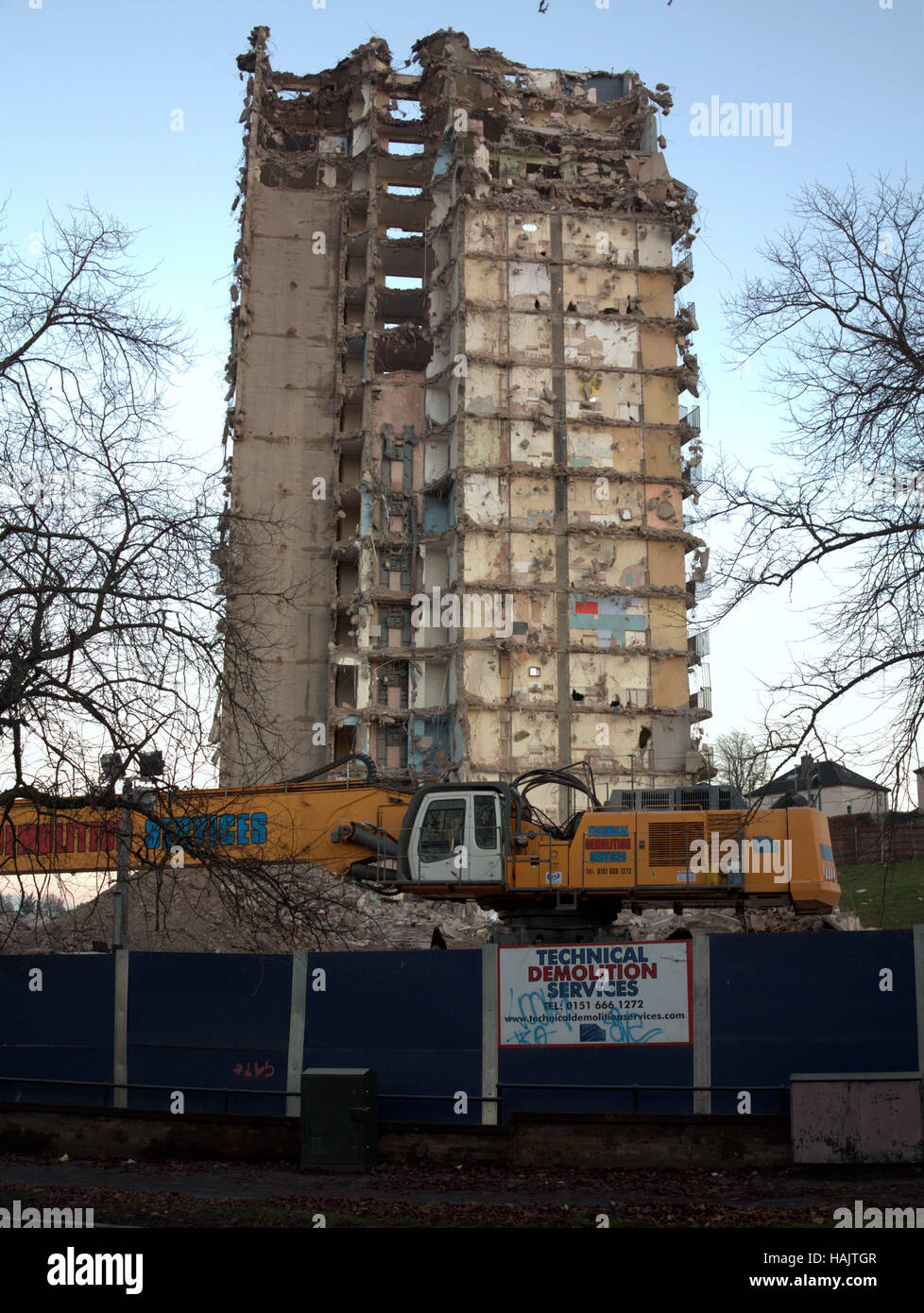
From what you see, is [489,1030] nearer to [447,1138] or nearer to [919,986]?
[447,1138]

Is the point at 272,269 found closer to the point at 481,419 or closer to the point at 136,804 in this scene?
the point at 481,419

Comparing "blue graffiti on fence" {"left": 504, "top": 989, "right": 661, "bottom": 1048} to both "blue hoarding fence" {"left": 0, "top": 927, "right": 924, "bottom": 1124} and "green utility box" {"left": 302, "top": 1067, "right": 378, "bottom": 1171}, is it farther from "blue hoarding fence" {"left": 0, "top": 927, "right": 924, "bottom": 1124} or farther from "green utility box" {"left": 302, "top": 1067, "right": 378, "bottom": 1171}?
"green utility box" {"left": 302, "top": 1067, "right": 378, "bottom": 1171}

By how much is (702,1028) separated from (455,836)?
6.04 meters

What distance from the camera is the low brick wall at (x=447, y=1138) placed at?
1473 cm

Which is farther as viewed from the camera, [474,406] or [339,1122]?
[474,406]

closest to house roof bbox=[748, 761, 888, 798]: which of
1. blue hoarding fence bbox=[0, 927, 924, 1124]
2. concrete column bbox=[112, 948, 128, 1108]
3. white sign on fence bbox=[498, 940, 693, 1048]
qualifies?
blue hoarding fence bbox=[0, 927, 924, 1124]

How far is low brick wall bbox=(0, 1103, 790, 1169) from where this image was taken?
1473cm

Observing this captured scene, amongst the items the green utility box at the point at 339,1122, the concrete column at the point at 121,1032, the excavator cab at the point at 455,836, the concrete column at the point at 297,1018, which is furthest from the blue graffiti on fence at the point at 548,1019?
the concrete column at the point at 121,1032

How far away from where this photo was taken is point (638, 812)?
21.1m

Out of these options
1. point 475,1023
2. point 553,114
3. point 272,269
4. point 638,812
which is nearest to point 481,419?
point 272,269

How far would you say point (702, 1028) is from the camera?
52.0 feet

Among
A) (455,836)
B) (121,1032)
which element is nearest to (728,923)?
(455,836)

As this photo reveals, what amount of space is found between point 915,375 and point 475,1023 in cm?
924

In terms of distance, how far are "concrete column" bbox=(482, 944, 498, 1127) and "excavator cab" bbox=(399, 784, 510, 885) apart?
13.4 feet
